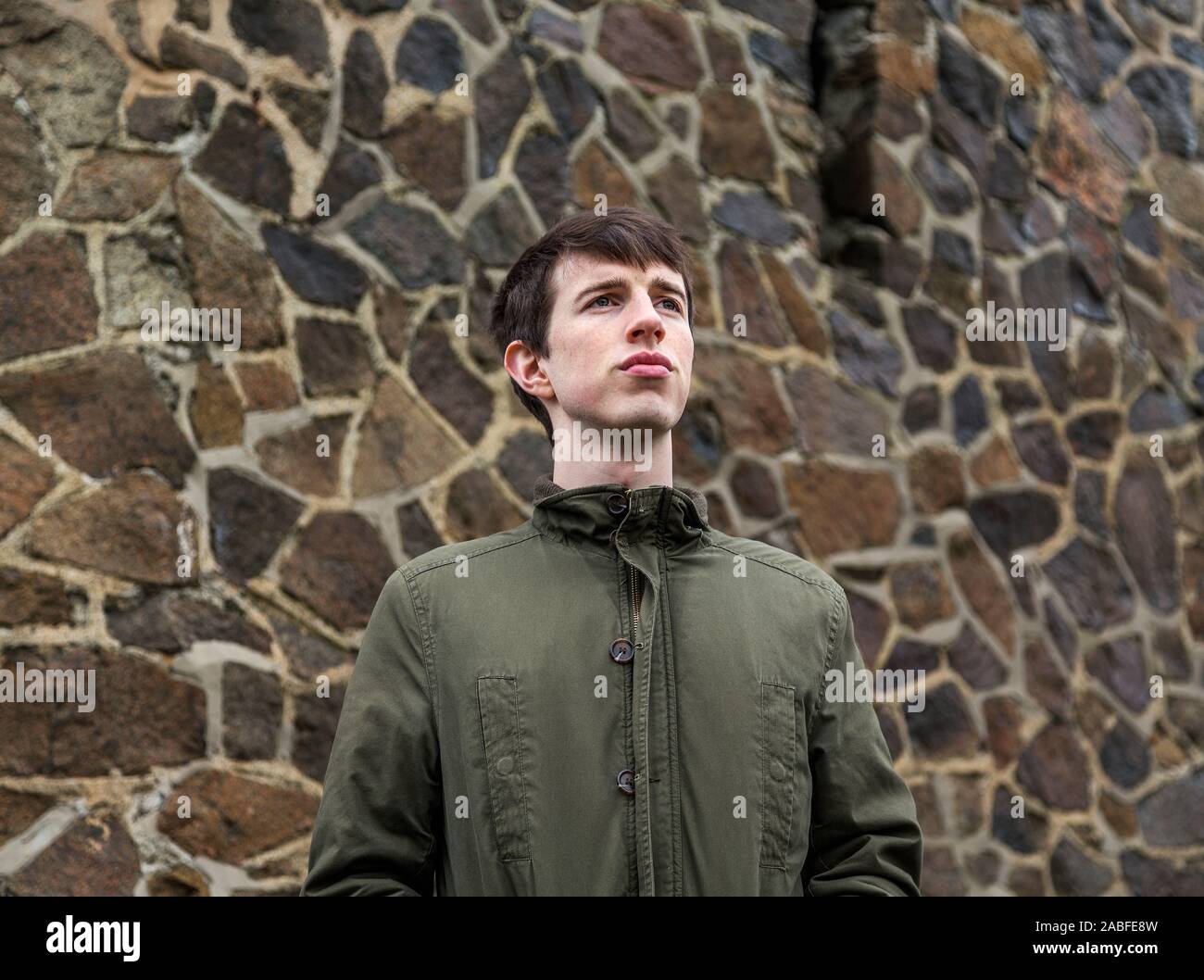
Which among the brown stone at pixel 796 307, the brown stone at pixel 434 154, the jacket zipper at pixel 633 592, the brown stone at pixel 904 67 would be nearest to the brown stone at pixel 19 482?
the brown stone at pixel 434 154

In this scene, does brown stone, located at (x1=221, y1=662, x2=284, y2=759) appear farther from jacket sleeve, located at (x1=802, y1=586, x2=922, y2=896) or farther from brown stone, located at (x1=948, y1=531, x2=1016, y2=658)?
brown stone, located at (x1=948, y1=531, x2=1016, y2=658)

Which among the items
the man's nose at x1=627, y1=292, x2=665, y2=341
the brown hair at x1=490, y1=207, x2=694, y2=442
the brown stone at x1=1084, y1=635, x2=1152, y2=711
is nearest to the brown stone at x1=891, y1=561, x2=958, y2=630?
the brown stone at x1=1084, y1=635, x2=1152, y2=711

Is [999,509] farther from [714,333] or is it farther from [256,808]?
[256,808]

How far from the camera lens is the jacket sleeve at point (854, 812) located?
185 centimetres

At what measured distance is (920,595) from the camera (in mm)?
5391

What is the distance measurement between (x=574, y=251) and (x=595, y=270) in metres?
0.06

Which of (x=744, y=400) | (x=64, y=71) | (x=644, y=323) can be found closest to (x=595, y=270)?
(x=644, y=323)

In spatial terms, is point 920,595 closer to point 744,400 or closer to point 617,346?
point 744,400

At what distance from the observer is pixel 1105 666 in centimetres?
595

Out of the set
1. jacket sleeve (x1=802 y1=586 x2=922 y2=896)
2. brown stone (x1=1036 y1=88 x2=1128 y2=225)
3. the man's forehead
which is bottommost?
jacket sleeve (x1=802 y1=586 x2=922 y2=896)

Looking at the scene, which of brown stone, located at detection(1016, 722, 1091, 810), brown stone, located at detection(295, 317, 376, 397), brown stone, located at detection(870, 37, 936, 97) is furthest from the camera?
brown stone, located at detection(870, 37, 936, 97)

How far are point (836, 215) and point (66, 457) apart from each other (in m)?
3.42

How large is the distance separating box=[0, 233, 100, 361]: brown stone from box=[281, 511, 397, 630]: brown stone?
80cm

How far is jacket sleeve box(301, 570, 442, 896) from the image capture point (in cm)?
177
